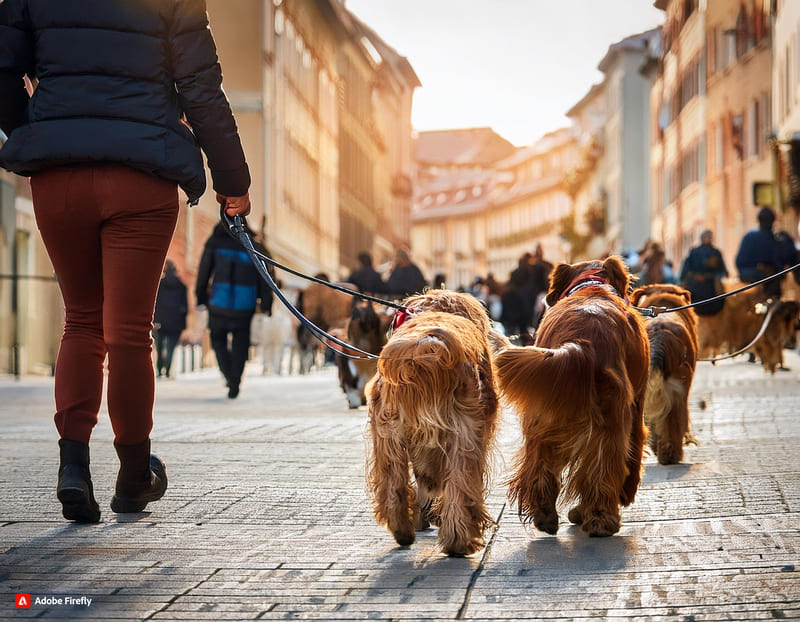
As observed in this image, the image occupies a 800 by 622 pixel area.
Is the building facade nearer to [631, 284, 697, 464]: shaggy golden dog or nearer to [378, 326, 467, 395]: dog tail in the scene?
[631, 284, 697, 464]: shaggy golden dog

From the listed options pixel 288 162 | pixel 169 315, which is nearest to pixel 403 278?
pixel 169 315

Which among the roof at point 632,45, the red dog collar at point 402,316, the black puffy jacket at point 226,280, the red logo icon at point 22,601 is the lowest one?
the red logo icon at point 22,601

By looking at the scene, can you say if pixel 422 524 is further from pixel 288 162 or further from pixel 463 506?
pixel 288 162

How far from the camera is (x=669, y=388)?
7.82 meters

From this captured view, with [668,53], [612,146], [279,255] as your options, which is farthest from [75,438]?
[612,146]

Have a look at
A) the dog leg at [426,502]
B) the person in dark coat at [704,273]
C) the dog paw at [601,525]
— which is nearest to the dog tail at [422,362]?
the dog leg at [426,502]

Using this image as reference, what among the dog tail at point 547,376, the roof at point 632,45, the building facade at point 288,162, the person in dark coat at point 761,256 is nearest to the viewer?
the dog tail at point 547,376

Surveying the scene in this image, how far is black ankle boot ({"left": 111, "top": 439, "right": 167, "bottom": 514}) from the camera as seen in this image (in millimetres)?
5566

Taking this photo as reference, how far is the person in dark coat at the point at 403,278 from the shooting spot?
703 inches

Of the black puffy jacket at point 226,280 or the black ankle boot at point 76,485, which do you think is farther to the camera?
the black puffy jacket at point 226,280

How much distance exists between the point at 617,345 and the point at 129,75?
2047 millimetres

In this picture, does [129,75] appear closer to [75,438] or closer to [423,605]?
[75,438]

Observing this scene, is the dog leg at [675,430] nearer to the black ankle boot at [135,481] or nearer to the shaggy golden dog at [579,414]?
the shaggy golden dog at [579,414]

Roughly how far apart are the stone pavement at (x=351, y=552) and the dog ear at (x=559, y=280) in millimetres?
931
